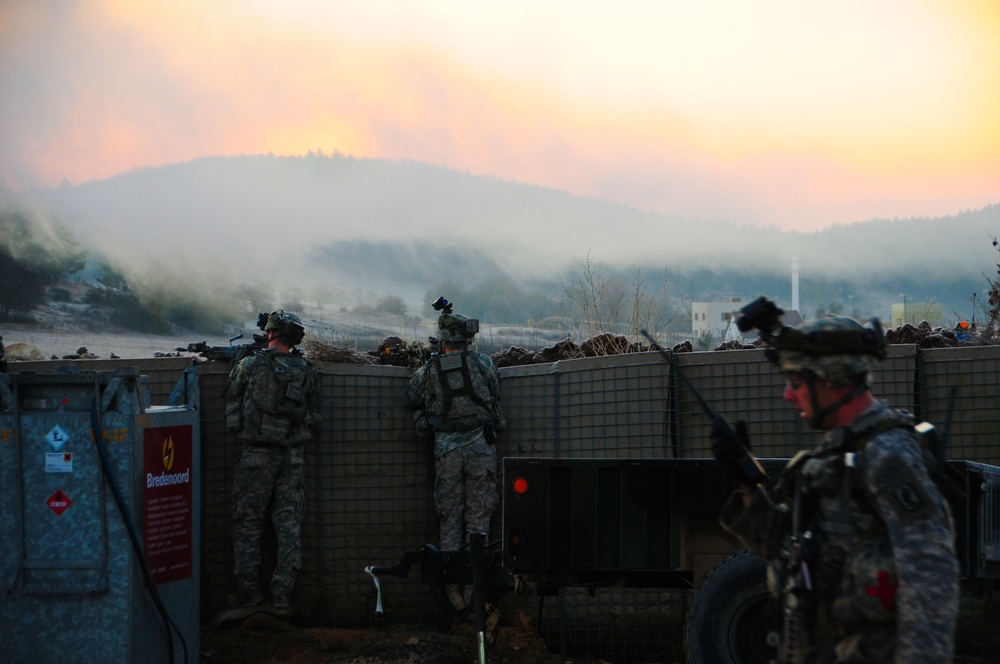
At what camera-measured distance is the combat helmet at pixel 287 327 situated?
7.46 m

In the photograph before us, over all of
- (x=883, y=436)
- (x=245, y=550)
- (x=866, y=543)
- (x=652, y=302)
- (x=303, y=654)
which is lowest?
(x=303, y=654)

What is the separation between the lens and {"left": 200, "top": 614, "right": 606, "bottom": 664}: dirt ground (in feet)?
21.4

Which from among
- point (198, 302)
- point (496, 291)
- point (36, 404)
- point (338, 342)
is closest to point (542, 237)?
point (496, 291)

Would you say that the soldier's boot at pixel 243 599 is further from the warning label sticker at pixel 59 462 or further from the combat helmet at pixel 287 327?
the warning label sticker at pixel 59 462

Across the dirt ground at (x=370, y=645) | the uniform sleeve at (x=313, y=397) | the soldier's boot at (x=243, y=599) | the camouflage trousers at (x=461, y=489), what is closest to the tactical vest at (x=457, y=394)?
the camouflage trousers at (x=461, y=489)

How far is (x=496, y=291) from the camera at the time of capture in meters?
72.9

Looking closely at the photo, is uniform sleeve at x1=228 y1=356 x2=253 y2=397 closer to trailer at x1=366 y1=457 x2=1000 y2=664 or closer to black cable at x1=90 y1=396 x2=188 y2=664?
black cable at x1=90 y1=396 x2=188 y2=664

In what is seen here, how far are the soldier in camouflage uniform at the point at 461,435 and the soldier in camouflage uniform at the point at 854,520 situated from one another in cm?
434

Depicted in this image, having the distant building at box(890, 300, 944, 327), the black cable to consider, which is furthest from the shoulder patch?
the distant building at box(890, 300, 944, 327)

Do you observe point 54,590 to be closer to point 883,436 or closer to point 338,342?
point 883,436

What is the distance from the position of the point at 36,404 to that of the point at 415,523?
302cm

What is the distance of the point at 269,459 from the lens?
7.31 metres

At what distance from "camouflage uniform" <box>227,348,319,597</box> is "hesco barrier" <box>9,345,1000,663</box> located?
31 cm

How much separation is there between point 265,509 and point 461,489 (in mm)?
1422
